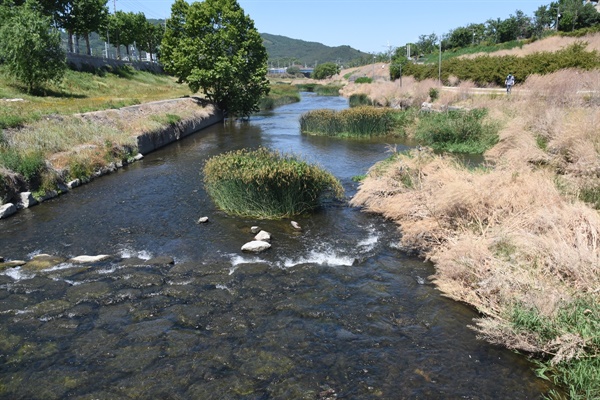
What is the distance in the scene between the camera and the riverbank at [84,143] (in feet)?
56.7

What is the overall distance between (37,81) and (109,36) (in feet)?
174

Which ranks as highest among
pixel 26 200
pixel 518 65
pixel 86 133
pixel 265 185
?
pixel 518 65

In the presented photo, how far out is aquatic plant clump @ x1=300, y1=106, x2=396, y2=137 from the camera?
33.8 m

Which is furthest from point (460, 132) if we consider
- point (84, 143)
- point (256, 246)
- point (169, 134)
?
point (84, 143)

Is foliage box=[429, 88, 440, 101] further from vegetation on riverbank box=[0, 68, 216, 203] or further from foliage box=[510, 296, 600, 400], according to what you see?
foliage box=[510, 296, 600, 400]

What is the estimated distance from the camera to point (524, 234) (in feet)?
30.6

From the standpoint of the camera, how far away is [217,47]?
43.8 metres

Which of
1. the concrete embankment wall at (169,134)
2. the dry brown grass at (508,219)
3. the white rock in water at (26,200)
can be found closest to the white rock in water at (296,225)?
the dry brown grass at (508,219)

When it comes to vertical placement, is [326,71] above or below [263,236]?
above

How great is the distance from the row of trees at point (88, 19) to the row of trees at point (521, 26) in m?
54.0

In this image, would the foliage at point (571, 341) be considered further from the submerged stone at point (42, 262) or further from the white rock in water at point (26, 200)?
the white rock in water at point (26, 200)

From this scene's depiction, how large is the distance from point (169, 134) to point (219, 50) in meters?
14.5

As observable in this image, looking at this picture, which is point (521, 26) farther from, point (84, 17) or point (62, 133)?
point (62, 133)

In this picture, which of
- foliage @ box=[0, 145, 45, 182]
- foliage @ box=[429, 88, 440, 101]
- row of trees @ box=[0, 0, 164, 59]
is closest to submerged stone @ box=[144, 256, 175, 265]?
foliage @ box=[0, 145, 45, 182]
